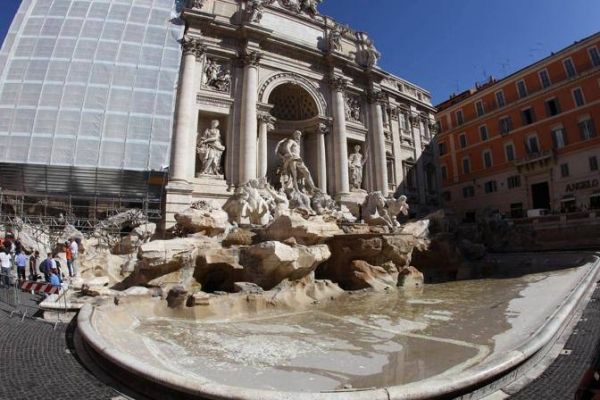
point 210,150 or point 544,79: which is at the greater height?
point 544,79

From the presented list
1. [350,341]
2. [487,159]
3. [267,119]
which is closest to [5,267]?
[350,341]

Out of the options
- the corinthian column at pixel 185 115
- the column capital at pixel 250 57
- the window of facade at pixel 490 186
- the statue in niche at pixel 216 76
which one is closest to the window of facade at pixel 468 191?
the window of facade at pixel 490 186

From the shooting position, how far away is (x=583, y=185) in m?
22.7

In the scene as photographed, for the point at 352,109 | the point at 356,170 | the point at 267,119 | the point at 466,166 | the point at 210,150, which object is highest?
the point at 352,109

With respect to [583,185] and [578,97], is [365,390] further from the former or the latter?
[578,97]

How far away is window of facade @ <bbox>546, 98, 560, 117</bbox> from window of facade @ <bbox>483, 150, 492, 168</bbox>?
4879 mm

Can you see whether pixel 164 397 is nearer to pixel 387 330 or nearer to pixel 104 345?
pixel 104 345

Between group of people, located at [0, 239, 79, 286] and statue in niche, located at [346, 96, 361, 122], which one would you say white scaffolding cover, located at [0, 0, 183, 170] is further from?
statue in niche, located at [346, 96, 361, 122]

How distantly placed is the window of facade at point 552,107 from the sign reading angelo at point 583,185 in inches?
203

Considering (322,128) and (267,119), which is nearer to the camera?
(267,119)

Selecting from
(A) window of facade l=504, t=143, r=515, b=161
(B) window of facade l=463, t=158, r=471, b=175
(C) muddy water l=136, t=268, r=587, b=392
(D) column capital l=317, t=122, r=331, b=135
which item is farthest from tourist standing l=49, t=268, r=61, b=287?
(B) window of facade l=463, t=158, r=471, b=175

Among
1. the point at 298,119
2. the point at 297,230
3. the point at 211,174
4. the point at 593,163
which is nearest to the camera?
the point at 297,230

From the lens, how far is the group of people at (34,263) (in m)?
8.56

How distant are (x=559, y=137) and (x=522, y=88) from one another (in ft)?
15.9
